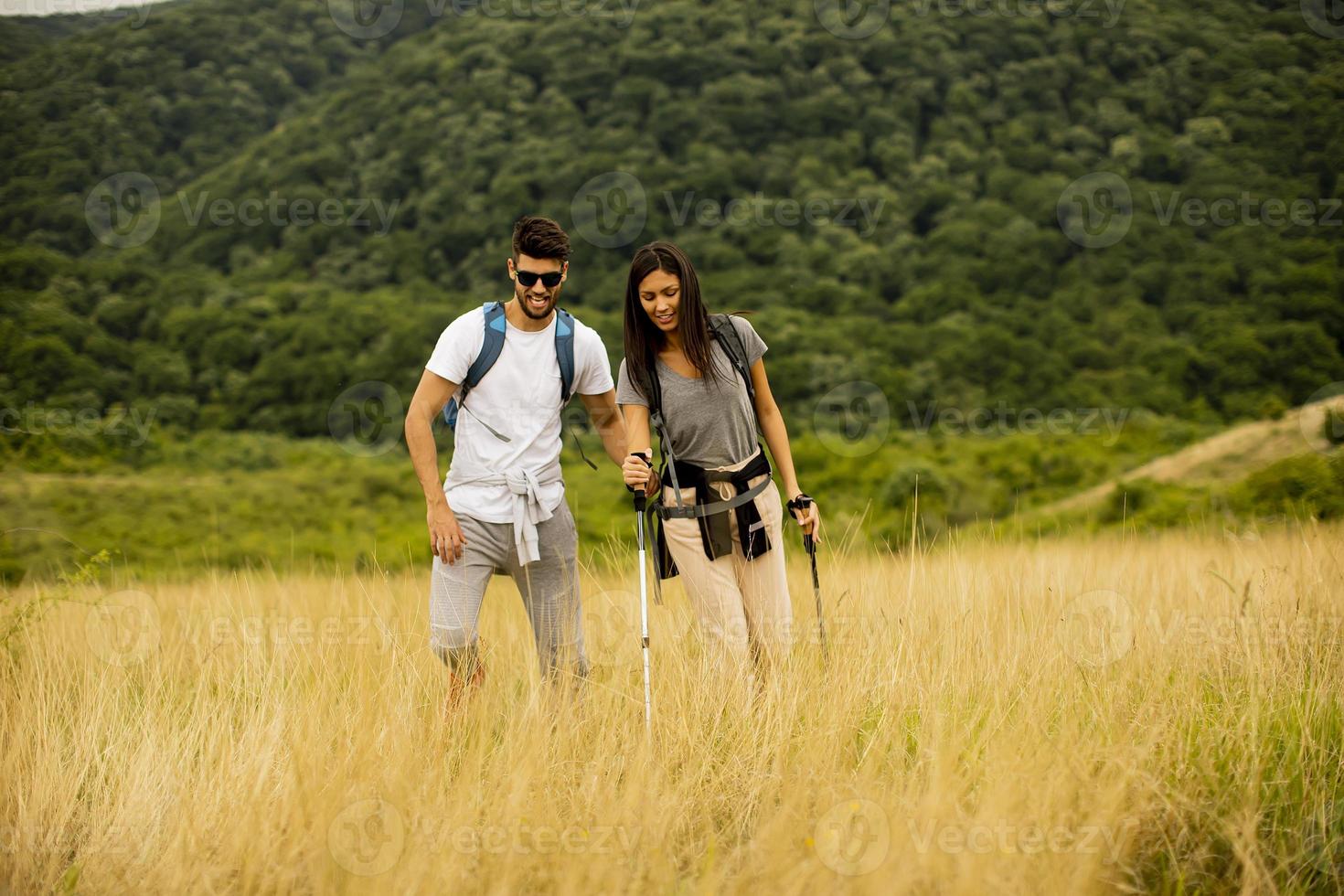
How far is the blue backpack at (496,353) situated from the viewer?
→ 3.66m

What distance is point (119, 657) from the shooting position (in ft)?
15.5

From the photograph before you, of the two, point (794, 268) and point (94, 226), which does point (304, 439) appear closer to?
point (794, 268)

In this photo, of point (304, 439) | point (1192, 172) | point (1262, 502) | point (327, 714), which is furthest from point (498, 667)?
point (1192, 172)

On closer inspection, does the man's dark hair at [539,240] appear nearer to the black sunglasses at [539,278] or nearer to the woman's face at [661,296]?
the black sunglasses at [539,278]

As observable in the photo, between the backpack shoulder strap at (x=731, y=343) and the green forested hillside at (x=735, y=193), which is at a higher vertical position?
the green forested hillside at (x=735, y=193)

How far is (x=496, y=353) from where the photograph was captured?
3670 mm

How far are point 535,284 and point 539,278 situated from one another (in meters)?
0.03

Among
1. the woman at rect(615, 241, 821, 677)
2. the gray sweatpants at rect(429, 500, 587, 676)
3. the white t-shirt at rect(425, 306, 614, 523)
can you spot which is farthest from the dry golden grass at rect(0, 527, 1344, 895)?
the white t-shirt at rect(425, 306, 614, 523)

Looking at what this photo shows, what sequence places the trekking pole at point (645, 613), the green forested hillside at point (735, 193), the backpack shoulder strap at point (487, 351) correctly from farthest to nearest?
the green forested hillside at point (735, 193) → the backpack shoulder strap at point (487, 351) → the trekking pole at point (645, 613)

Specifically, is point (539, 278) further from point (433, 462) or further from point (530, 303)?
point (433, 462)

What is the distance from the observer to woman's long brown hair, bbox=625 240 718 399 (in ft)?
12.1

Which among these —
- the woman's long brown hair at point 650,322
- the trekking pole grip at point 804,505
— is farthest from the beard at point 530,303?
the trekking pole grip at point 804,505

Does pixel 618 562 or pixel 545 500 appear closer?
pixel 545 500

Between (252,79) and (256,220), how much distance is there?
22414 millimetres
